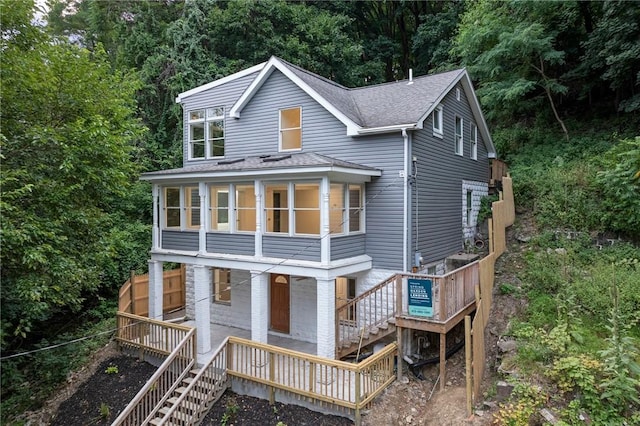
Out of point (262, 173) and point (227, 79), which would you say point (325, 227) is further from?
point (227, 79)

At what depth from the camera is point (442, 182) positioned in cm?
1215

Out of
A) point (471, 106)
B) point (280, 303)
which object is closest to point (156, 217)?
point (280, 303)

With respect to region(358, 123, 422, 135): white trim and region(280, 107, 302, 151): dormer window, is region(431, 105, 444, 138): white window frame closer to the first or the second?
region(358, 123, 422, 135): white trim

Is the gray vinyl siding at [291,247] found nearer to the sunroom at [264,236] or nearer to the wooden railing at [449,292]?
the sunroom at [264,236]

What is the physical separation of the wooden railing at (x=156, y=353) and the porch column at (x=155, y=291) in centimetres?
95

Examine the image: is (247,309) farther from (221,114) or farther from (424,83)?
(424,83)

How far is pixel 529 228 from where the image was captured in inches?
540

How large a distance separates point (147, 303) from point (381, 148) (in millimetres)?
9734

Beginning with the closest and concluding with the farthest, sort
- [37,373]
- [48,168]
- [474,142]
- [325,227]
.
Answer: [48,168] → [325,227] → [37,373] → [474,142]

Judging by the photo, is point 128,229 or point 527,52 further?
point 527,52

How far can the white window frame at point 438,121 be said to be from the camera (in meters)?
11.6

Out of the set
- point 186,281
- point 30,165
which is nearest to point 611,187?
point 186,281

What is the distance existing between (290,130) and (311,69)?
10817 mm

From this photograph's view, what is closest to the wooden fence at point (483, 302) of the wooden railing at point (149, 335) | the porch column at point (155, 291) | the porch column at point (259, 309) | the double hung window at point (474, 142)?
the double hung window at point (474, 142)
